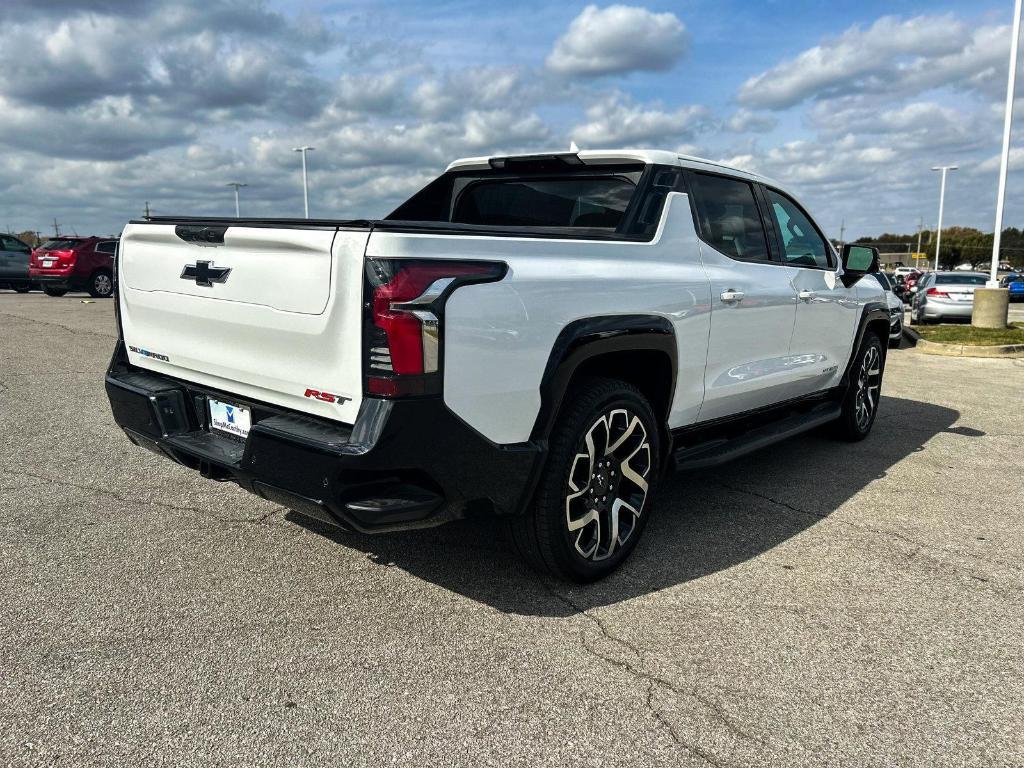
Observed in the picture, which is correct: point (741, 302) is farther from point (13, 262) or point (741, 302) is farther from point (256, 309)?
point (13, 262)

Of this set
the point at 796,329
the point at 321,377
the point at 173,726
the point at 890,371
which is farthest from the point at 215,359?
the point at 890,371

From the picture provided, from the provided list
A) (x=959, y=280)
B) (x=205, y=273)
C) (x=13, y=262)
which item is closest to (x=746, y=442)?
(x=205, y=273)

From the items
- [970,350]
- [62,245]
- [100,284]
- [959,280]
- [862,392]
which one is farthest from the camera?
[100,284]

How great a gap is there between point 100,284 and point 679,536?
20565mm

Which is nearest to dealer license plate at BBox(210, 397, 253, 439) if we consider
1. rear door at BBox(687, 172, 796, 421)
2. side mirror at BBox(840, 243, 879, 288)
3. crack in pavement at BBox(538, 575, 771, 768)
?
crack in pavement at BBox(538, 575, 771, 768)

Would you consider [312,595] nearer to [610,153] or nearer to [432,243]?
[432,243]

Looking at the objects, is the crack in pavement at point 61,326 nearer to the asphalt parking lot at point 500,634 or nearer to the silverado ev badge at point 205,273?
the asphalt parking lot at point 500,634

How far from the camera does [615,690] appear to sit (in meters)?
2.71

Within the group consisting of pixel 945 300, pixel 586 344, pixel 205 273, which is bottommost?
pixel 945 300

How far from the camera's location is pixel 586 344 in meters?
3.25

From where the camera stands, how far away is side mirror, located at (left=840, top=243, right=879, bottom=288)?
5.65m

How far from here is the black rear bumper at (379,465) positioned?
8.86 feet

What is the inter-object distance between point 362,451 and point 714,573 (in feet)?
6.06

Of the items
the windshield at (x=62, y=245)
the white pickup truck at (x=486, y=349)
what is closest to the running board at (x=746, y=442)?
the white pickup truck at (x=486, y=349)
